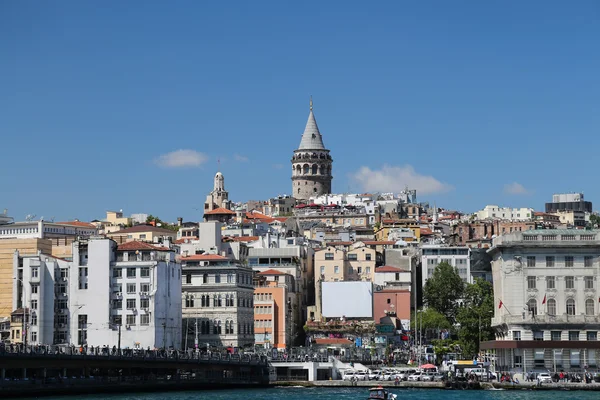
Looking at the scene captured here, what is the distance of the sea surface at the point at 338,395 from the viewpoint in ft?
303

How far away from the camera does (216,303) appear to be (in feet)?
406

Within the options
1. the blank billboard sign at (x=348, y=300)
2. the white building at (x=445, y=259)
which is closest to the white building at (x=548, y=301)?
the blank billboard sign at (x=348, y=300)

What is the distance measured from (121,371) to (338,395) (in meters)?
17.6

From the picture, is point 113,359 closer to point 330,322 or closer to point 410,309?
point 330,322

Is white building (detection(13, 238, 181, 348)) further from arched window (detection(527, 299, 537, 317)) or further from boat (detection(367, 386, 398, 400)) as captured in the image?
arched window (detection(527, 299, 537, 317))

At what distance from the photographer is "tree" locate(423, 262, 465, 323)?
136000mm

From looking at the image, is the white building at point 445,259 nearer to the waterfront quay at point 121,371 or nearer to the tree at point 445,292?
the tree at point 445,292

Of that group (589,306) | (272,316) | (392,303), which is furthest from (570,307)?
(272,316)

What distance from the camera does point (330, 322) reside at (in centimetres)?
13262

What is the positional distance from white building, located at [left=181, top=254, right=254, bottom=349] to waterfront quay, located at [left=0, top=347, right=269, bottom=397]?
9.63m

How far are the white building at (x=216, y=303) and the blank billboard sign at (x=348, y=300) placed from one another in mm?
10847

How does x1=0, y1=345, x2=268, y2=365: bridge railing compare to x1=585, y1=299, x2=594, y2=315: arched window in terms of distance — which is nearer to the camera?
x1=0, y1=345, x2=268, y2=365: bridge railing

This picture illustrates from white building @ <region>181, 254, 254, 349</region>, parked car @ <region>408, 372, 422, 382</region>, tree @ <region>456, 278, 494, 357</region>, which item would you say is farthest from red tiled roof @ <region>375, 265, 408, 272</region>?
parked car @ <region>408, 372, 422, 382</region>

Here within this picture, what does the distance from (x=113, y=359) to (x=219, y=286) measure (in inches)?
1106
